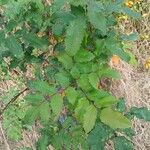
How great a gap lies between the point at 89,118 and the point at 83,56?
0.21 m

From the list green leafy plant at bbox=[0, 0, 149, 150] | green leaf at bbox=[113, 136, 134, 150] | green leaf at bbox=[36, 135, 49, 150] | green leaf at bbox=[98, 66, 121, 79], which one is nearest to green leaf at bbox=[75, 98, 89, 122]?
green leafy plant at bbox=[0, 0, 149, 150]

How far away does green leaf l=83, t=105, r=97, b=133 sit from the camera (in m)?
1.19

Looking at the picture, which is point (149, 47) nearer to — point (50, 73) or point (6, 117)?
point (6, 117)

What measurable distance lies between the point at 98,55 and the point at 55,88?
0.60ft

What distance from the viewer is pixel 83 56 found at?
1285 millimetres

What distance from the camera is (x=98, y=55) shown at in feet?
4.33

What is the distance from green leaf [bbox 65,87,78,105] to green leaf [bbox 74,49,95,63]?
102mm

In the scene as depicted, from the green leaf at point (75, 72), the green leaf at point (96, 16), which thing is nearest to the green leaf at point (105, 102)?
the green leaf at point (75, 72)

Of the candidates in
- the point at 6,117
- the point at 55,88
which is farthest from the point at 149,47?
the point at 55,88

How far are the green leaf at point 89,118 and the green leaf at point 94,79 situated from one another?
0.25ft

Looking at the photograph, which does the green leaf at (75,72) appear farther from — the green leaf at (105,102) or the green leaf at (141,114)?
the green leaf at (141,114)

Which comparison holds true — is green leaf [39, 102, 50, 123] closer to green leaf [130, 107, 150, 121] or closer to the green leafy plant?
the green leafy plant

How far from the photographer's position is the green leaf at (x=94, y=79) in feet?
4.06

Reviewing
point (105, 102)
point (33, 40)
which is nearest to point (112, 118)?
point (105, 102)
